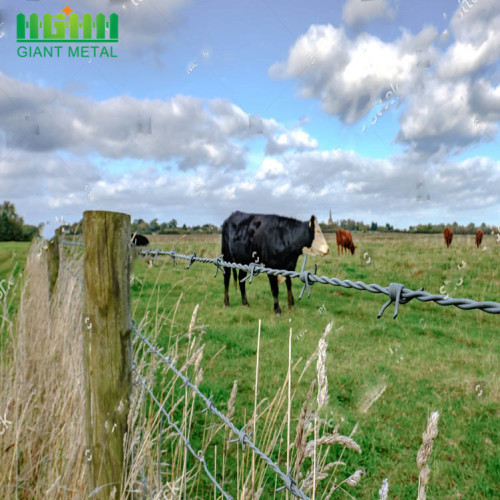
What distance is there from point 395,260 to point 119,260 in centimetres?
1278

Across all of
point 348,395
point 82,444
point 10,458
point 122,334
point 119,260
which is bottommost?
point 348,395

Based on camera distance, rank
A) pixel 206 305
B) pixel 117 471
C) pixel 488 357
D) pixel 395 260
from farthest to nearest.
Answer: pixel 395 260, pixel 206 305, pixel 488 357, pixel 117 471

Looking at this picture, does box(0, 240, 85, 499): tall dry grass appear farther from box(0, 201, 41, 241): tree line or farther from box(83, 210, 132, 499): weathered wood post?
box(0, 201, 41, 241): tree line

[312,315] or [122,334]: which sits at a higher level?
[122,334]

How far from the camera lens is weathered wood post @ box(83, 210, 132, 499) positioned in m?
1.67

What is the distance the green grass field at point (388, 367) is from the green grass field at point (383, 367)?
0.01m

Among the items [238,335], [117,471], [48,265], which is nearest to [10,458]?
[117,471]

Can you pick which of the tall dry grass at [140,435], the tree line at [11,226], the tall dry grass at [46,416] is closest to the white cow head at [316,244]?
the tall dry grass at [140,435]

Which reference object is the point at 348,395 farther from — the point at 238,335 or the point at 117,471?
the point at 117,471

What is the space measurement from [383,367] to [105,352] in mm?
4535

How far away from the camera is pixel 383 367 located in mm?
5332

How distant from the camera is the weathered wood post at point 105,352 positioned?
1.67 meters

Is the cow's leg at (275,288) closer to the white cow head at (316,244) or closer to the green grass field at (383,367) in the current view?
the green grass field at (383,367)

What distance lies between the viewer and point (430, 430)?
817mm
